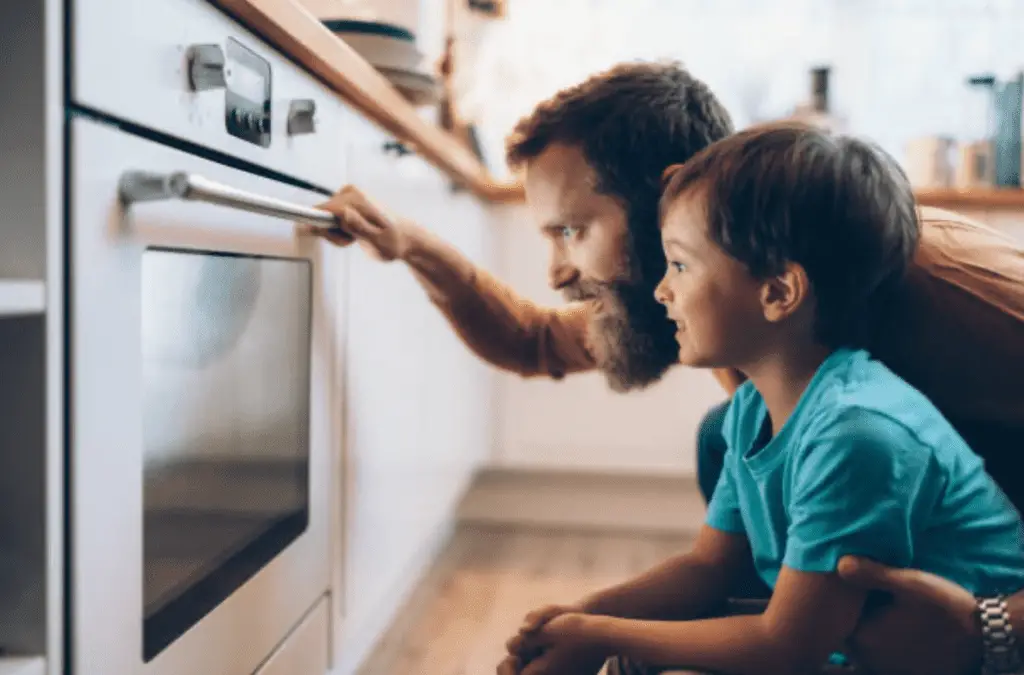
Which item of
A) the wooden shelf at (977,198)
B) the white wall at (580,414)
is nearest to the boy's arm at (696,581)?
the white wall at (580,414)

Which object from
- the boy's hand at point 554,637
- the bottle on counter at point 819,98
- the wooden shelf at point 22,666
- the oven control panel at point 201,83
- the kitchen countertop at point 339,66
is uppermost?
the bottle on counter at point 819,98

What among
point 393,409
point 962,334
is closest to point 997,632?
point 962,334

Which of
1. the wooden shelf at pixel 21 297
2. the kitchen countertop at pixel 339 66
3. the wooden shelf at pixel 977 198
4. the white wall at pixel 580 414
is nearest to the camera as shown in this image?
the wooden shelf at pixel 21 297

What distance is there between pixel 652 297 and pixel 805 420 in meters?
0.41

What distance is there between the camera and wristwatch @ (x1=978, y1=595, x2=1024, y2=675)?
30.4 inches

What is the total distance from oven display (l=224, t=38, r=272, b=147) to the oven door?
40mm

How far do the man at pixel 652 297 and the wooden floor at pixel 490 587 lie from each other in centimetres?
48

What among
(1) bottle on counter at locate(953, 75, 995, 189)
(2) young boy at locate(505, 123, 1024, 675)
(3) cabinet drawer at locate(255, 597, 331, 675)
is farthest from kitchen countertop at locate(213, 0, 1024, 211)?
(1) bottle on counter at locate(953, 75, 995, 189)

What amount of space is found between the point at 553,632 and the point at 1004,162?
2165 millimetres

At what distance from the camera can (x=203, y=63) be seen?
2.38 feet

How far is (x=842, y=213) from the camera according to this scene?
2.69 feet

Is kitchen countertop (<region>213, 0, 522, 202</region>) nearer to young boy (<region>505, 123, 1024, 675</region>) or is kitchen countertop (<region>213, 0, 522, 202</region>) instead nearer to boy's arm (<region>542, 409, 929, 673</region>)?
young boy (<region>505, 123, 1024, 675</region>)

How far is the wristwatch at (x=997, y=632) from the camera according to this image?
0.77m

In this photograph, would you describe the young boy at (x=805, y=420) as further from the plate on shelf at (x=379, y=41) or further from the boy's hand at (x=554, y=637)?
the plate on shelf at (x=379, y=41)
